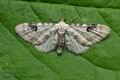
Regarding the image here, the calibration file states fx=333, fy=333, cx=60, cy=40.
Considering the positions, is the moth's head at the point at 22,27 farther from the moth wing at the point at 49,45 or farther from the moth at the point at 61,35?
the moth wing at the point at 49,45

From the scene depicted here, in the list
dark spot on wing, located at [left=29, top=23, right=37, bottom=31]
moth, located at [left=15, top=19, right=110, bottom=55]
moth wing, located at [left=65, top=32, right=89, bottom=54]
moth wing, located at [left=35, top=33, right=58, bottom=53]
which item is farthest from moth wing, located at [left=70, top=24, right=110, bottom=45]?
dark spot on wing, located at [left=29, top=23, right=37, bottom=31]

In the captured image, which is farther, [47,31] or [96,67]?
[47,31]

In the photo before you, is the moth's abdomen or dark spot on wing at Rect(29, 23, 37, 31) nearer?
the moth's abdomen

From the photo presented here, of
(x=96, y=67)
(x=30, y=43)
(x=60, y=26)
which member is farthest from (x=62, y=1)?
(x=96, y=67)

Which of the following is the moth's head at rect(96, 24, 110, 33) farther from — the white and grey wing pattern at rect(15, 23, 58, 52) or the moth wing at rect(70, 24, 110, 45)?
the white and grey wing pattern at rect(15, 23, 58, 52)

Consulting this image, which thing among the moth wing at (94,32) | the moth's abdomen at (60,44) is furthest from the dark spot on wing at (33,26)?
the moth wing at (94,32)

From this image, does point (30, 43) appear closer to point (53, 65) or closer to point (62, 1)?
point (53, 65)

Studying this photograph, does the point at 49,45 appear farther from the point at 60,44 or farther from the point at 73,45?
the point at 73,45

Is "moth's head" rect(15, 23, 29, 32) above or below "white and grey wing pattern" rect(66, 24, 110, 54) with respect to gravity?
above
